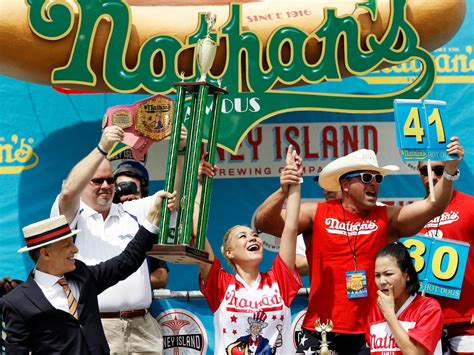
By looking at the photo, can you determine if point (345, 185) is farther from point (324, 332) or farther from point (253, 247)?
point (324, 332)

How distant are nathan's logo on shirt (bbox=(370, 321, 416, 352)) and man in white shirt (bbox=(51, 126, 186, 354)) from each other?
5.03 feet

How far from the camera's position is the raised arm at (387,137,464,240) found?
21.2ft

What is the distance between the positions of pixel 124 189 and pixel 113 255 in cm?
117

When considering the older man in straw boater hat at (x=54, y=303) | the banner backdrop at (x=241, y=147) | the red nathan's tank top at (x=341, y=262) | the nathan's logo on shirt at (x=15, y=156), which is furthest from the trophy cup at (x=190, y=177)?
the nathan's logo on shirt at (x=15, y=156)

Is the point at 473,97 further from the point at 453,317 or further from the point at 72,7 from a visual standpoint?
the point at 72,7

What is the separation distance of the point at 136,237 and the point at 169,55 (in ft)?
8.87

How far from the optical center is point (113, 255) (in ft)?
22.2

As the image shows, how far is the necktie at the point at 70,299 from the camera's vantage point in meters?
5.56

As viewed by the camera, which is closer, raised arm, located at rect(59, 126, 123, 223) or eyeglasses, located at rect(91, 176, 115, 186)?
raised arm, located at rect(59, 126, 123, 223)

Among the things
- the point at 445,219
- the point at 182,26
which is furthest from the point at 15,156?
the point at 445,219

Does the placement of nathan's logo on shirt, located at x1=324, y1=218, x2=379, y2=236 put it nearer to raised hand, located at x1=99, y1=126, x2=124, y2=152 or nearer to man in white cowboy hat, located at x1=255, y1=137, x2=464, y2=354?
man in white cowboy hat, located at x1=255, y1=137, x2=464, y2=354

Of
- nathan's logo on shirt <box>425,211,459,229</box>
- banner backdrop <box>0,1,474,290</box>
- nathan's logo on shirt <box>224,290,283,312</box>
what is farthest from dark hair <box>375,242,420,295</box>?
banner backdrop <box>0,1,474,290</box>

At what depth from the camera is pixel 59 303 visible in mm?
5574

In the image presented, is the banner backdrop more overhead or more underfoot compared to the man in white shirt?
more overhead
